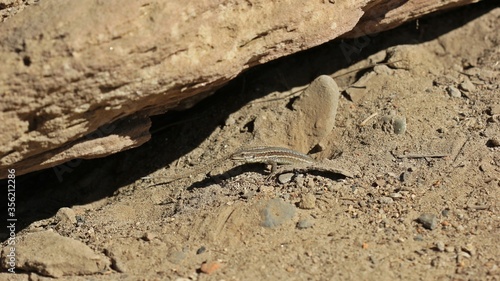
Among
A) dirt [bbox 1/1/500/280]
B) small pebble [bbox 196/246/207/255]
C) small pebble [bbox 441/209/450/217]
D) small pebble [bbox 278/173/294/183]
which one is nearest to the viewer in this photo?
dirt [bbox 1/1/500/280]

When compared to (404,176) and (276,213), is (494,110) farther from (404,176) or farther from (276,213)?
(276,213)

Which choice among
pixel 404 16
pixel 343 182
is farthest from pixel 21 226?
pixel 404 16

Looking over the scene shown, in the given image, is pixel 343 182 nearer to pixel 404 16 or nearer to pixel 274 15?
pixel 274 15

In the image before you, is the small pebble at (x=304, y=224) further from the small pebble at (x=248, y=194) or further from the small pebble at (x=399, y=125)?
the small pebble at (x=399, y=125)

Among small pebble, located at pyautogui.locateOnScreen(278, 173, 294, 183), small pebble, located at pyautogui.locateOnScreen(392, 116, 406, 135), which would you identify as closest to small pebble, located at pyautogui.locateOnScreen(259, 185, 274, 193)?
small pebble, located at pyautogui.locateOnScreen(278, 173, 294, 183)

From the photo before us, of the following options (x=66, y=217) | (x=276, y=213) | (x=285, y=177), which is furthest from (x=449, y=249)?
(x=66, y=217)

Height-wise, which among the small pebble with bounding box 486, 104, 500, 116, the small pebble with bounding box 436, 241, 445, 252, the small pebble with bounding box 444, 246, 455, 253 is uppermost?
the small pebble with bounding box 486, 104, 500, 116

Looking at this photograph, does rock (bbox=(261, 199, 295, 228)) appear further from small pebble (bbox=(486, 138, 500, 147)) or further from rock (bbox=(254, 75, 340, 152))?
small pebble (bbox=(486, 138, 500, 147))
